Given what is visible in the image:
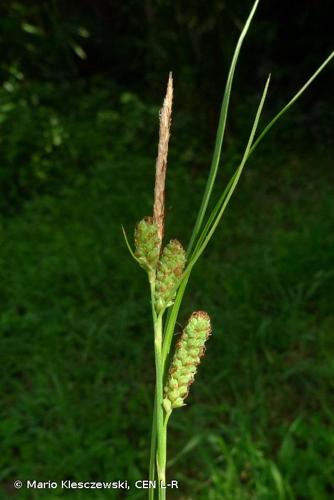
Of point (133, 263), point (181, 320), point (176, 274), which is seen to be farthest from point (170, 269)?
point (133, 263)

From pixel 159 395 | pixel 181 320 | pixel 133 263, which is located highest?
pixel 133 263

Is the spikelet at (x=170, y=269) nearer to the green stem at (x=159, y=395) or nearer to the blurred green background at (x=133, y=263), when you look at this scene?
the green stem at (x=159, y=395)

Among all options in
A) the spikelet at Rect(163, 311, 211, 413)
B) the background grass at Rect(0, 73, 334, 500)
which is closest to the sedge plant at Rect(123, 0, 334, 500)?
the spikelet at Rect(163, 311, 211, 413)

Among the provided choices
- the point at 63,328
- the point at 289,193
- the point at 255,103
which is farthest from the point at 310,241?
the point at 255,103

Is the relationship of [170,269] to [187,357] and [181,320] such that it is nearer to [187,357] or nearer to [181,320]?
[187,357]

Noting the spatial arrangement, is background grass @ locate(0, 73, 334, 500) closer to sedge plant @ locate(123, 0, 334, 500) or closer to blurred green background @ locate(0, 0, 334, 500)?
blurred green background @ locate(0, 0, 334, 500)

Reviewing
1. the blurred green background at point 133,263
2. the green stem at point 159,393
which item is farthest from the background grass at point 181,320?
the green stem at point 159,393

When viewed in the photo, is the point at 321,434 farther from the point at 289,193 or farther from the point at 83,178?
the point at 83,178
